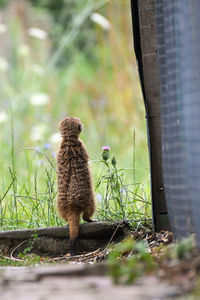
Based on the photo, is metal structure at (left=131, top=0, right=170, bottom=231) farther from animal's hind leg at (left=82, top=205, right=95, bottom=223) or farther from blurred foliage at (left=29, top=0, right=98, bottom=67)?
blurred foliage at (left=29, top=0, right=98, bottom=67)

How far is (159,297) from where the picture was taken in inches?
79.6

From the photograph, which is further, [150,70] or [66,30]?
A: [66,30]

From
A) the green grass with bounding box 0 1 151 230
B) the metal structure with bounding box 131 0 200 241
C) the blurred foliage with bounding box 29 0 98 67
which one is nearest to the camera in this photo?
the metal structure with bounding box 131 0 200 241

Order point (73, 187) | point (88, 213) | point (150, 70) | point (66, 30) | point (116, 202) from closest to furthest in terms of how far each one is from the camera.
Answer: point (150, 70) → point (73, 187) → point (88, 213) → point (116, 202) → point (66, 30)

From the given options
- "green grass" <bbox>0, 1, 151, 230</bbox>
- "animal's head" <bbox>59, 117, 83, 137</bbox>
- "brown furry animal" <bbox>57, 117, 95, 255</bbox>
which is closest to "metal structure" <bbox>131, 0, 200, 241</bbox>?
"brown furry animal" <bbox>57, 117, 95, 255</bbox>

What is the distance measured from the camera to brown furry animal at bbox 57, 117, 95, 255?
4246 mm

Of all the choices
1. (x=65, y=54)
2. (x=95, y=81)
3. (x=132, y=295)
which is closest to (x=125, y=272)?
(x=132, y=295)

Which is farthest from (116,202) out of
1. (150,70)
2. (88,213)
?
(150,70)

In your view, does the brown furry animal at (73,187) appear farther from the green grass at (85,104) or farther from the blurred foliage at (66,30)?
the blurred foliage at (66,30)

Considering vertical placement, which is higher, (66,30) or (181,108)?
(66,30)

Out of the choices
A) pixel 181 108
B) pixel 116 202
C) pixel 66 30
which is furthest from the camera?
pixel 66 30

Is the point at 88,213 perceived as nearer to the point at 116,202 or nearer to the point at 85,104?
the point at 116,202

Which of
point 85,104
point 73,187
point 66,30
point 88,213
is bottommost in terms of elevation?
point 88,213

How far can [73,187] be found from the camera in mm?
4246
